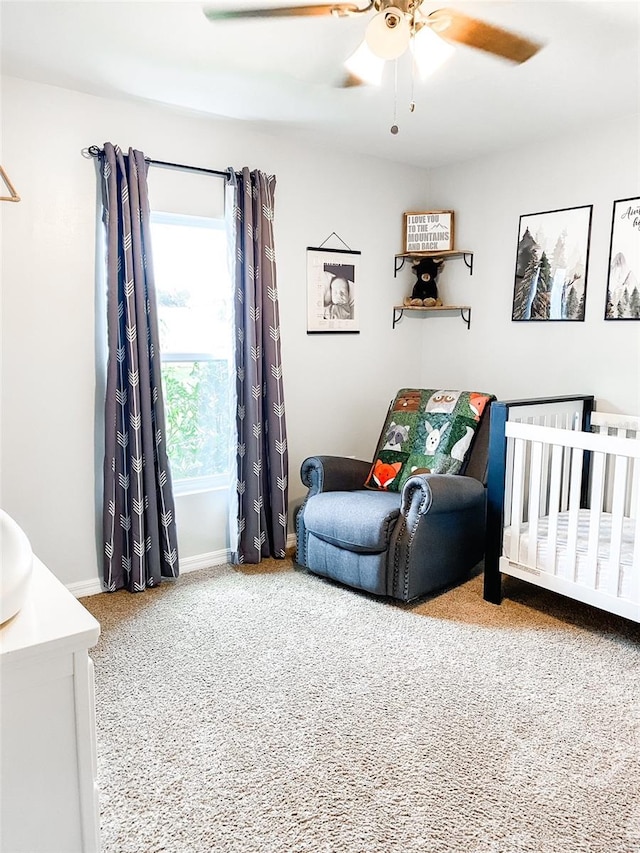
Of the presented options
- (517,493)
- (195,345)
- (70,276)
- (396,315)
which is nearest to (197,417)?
(195,345)

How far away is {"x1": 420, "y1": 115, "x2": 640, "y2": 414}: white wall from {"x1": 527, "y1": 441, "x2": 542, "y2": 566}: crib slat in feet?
2.74

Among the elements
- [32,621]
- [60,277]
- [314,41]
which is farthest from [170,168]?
[32,621]

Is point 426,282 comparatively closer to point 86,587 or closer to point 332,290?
point 332,290

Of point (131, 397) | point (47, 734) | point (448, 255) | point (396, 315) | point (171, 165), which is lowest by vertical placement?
point (47, 734)

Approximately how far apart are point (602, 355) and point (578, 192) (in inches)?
35.2

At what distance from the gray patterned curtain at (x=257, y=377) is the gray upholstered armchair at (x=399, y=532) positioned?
0.25m

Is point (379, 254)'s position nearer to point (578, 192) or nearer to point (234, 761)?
point (578, 192)

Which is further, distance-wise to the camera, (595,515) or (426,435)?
(426,435)

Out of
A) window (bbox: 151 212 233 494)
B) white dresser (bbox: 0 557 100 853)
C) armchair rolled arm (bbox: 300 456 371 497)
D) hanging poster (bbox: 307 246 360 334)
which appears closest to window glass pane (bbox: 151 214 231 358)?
window (bbox: 151 212 233 494)

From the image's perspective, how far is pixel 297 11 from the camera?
2.01 metres

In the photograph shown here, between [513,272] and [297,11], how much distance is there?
7.35ft

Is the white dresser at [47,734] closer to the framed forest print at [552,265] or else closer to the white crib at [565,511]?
the white crib at [565,511]

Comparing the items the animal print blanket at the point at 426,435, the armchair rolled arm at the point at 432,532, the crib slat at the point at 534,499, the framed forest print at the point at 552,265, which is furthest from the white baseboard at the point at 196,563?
the framed forest print at the point at 552,265

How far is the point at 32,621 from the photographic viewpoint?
1.12 metres
